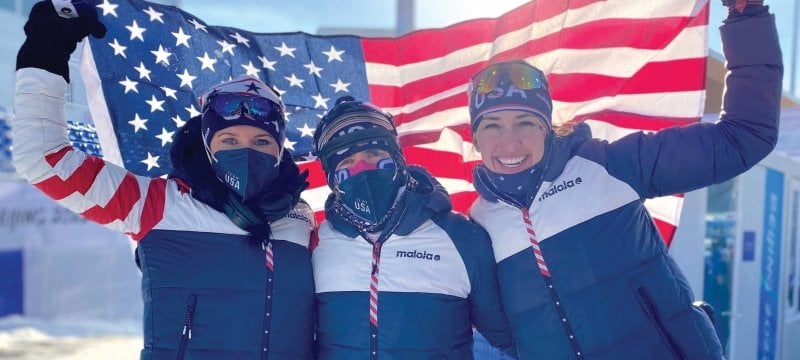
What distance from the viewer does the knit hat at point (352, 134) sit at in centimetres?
262

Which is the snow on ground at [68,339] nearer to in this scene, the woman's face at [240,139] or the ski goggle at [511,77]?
the woman's face at [240,139]

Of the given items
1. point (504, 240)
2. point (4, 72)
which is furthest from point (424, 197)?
point (4, 72)

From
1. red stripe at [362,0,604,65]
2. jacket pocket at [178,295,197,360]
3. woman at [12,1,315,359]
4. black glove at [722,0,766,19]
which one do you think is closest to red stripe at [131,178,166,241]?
woman at [12,1,315,359]

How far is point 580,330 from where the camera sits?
2.34m

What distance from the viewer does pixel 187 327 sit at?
2.30 metres

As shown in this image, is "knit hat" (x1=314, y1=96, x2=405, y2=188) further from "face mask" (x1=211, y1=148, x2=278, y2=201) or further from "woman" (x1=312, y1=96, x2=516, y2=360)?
"face mask" (x1=211, y1=148, x2=278, y2=201)

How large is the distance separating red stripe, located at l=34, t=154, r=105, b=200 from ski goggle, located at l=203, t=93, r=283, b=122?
54 cm

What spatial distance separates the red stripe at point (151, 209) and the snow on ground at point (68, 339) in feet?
14.3

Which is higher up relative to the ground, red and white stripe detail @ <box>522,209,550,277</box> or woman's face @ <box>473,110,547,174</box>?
woman's face @ <box>473,110,547,174</box>

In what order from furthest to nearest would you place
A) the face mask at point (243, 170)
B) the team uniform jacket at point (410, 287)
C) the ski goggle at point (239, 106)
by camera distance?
the ski goggle at point (239, 106)
the face mask at point (243, 170)
the team uniform jacket at point (410, 287)

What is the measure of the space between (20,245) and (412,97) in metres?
4.42

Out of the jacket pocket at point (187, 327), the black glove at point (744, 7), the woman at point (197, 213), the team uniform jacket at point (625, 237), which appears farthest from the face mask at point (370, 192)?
the black glove at point (744, 7)

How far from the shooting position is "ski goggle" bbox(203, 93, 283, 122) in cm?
259

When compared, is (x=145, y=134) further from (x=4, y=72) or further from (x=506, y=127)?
(x=4, y=72)
